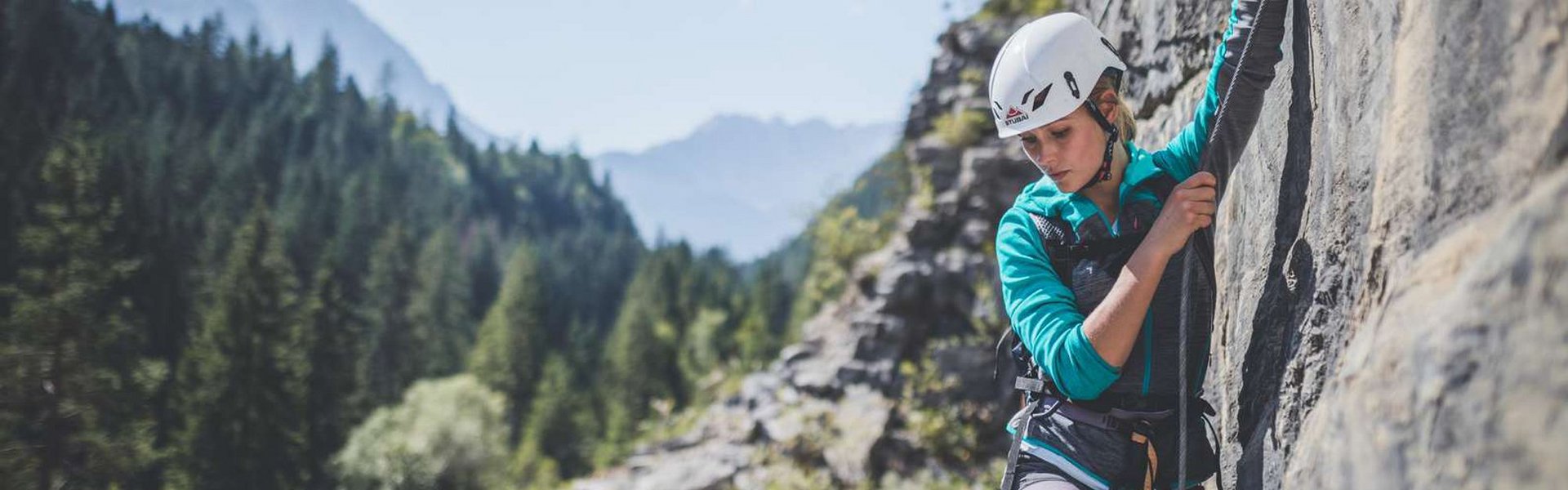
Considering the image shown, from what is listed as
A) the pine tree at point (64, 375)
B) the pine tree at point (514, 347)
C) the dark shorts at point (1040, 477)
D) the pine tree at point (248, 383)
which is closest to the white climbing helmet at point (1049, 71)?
the dark shorts at point (1040, 477)

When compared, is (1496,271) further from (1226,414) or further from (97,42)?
(97,42)

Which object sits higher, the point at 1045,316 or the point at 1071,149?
the point at 1071,149

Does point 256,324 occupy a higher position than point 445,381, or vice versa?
point 256,324

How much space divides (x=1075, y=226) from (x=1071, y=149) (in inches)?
10.7

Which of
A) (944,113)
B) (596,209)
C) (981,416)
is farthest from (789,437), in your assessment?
(596,209)

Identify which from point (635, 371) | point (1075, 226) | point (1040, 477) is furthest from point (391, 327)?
point (1075, 226)

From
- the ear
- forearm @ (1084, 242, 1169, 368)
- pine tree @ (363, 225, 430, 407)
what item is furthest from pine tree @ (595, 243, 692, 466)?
forearm @ (1084, 242, 1169, 368)

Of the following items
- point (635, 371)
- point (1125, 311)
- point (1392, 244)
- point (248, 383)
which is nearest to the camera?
point (1392, 244)

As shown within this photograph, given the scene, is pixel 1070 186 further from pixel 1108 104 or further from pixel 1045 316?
pixel 1045 316

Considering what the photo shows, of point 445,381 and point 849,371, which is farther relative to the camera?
point 445,381

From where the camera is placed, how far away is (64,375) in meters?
23.4

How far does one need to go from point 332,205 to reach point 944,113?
7789 cm

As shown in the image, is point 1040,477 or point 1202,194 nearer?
point 1202,194

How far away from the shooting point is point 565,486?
3009 centimetres
